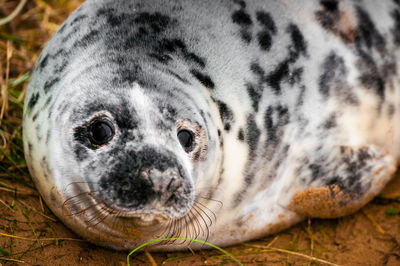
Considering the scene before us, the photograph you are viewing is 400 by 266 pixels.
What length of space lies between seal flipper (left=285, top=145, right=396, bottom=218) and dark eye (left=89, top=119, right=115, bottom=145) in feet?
3.28

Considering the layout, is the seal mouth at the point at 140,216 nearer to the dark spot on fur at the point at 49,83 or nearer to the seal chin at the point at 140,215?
the seal chin at the point at 140,215

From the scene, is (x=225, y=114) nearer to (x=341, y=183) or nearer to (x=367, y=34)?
(x=341, y=183)

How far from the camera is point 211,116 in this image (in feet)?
6.53

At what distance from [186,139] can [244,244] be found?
2.36ft

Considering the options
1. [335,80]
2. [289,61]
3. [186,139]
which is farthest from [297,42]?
[186,139]

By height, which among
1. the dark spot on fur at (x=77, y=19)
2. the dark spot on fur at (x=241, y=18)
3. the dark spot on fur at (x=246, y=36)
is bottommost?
the dark spot on fur at (x=246, y=36)

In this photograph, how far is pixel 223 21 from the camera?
2193 mm

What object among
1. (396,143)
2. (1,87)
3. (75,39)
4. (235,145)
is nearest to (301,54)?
(235,145)

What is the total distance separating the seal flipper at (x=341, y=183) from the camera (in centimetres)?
231

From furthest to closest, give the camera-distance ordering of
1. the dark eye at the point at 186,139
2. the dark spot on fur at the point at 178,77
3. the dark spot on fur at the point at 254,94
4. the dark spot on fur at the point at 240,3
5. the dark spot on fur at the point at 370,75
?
the dark spot on fur at the point at 370,75 → the dark spot on fur at the point at 240,3 → the dark spot on fur at the point at 254,94 → the dark spot on fur at the point at 178,77 → the dark eye at the point at 186,139

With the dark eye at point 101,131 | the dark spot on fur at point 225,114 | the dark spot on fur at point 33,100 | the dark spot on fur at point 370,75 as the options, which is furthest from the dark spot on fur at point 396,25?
the dark spot on fur at point 33,100

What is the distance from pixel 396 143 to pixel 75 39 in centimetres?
177

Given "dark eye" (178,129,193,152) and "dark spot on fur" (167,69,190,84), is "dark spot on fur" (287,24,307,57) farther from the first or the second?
"dark eye" (178,129,193,152)

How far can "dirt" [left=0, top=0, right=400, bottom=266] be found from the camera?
2.00 meters
